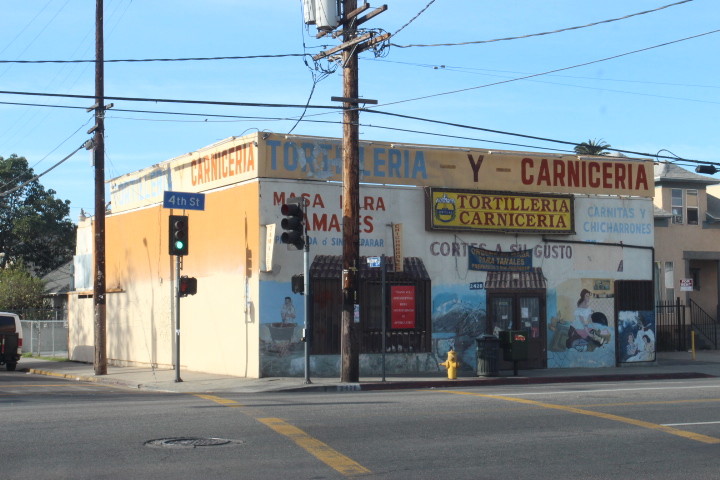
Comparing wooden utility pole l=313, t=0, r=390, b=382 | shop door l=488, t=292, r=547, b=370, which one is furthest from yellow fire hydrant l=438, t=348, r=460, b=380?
shop door l=488, t=292, r=547, b=370

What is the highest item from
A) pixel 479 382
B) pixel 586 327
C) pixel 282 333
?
pixel 282 333

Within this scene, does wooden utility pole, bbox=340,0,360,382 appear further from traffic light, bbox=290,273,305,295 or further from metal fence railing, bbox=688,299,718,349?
metal fence railing, bbox=688,299,718,349

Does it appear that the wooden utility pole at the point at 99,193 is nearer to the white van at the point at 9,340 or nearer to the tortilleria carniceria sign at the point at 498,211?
the white van at the point at 9,340

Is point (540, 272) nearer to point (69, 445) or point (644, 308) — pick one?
point (644, 308)

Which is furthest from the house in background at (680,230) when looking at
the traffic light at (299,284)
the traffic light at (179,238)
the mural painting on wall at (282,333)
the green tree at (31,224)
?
the green tree at (31,224)

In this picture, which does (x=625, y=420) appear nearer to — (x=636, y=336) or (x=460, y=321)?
(x=460, y=321)

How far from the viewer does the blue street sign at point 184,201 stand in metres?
23.4

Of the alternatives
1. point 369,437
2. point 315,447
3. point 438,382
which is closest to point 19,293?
point 438,382

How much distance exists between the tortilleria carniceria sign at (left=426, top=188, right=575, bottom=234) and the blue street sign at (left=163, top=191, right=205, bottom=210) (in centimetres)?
624

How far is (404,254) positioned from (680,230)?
18899 millimetres

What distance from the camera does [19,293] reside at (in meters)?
45.7

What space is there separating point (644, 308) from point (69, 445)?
68.8ft

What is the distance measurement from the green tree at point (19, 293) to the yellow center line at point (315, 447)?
34607mm

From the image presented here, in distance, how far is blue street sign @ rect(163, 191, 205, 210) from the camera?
23.4 metres
